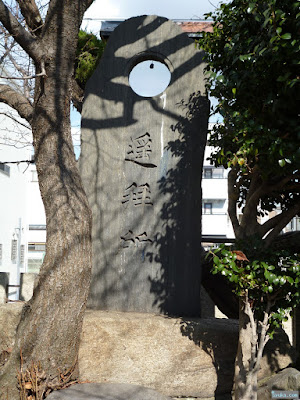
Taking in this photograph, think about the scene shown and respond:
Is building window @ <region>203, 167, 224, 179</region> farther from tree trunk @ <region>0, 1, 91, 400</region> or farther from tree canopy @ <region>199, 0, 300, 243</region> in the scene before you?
tree trunk @ <region>0, 1, 91, 400</region>

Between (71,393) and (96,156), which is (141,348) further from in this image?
(96,156)

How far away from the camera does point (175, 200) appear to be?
607 cm

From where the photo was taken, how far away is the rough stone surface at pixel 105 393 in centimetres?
439

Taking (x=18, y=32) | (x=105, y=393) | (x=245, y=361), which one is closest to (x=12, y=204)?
(x=18, y=32)

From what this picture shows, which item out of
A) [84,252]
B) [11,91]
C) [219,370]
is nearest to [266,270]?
[219,370]

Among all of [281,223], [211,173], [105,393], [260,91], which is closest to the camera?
[105,393]

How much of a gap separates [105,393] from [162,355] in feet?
3.23

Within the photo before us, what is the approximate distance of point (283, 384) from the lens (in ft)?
15.5

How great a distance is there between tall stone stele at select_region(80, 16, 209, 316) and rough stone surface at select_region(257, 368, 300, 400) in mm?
1341

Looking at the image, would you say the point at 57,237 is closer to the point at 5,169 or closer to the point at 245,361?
the point at 245,361

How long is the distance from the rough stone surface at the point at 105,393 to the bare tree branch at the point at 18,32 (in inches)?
139

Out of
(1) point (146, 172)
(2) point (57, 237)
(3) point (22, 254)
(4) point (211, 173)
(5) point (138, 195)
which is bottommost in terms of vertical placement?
(3) point (22, 254)

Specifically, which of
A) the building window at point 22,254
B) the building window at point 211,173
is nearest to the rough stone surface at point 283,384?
the building window at point 22,254

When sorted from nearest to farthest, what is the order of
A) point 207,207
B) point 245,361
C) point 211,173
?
point 245,361
point 211,173
point 207,207
